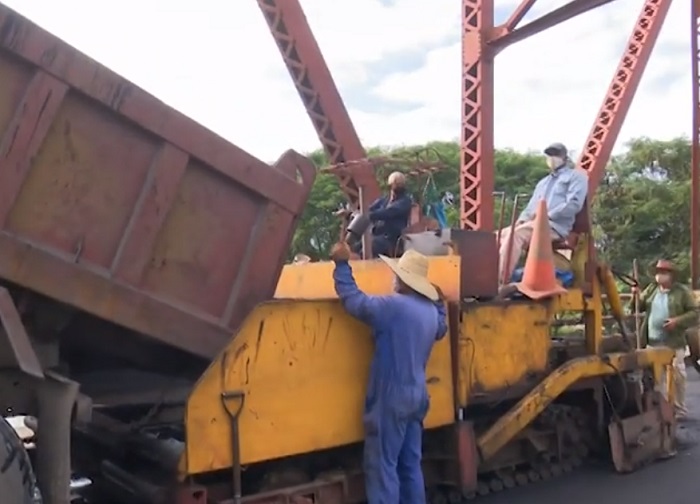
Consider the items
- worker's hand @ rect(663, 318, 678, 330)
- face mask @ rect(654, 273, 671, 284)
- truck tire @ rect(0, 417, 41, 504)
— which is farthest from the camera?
face mask @ rect(654, 273, 671, 284)

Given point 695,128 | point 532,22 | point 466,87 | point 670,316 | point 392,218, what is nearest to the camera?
point 392,218

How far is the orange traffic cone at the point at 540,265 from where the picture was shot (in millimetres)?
5883

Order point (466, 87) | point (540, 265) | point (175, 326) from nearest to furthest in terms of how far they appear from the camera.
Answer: point (175, 326)
point (540, 265)
point (466, 87)

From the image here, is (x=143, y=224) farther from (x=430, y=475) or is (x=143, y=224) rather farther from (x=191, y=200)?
(x=430, y=475)

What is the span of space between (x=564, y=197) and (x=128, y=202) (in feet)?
12.1

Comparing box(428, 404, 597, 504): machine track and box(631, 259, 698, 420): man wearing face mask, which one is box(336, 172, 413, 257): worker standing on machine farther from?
box(631, 259, 698, 420): man wearing face mask

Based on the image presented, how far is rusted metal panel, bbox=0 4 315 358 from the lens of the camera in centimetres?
357

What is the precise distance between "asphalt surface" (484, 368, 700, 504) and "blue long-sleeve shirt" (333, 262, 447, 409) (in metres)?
1.52

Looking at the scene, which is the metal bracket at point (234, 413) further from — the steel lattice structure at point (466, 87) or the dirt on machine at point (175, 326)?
the steel lattice structure at point (466, 87)

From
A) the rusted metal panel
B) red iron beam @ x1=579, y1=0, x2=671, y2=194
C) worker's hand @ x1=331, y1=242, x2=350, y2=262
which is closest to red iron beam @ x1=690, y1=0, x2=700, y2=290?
red iron beam @ x1=579, y1=0, x2=671, y2=194

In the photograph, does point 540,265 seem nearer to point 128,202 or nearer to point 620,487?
point 620,487

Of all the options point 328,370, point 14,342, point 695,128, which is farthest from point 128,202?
point 695,128

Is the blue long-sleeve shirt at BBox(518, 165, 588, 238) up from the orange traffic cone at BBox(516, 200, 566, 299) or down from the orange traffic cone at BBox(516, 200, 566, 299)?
up

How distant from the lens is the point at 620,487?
6.05 meters
